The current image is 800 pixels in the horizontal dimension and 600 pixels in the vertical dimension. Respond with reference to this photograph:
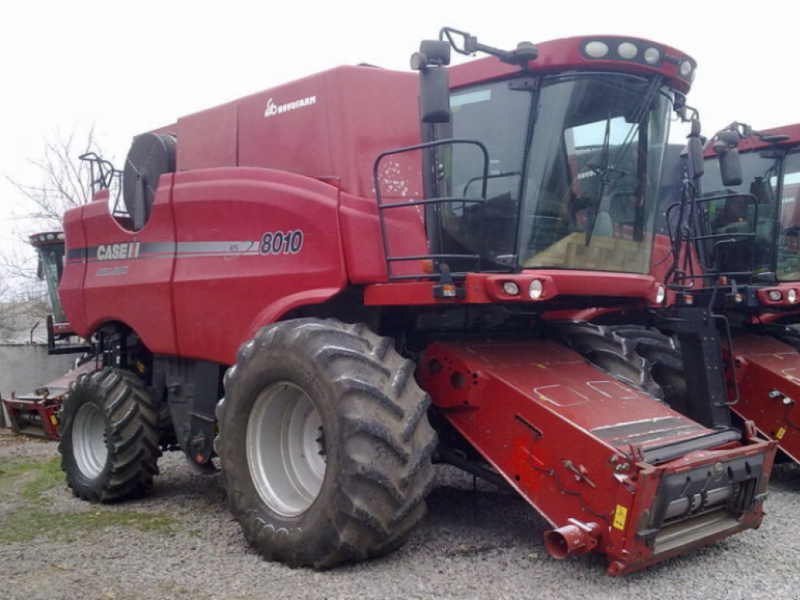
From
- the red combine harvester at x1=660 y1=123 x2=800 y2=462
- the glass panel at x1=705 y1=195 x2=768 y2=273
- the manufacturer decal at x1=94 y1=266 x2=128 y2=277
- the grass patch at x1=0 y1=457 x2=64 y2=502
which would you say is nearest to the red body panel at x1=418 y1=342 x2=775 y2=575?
the red combine harvester at x1=660 y1=123 x2=800 y2=462

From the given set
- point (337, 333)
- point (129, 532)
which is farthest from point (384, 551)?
point (129, 532)

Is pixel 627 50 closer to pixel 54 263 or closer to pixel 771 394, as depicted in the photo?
pixel 771 394

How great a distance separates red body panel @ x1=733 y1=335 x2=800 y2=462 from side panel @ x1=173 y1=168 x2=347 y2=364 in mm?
3888

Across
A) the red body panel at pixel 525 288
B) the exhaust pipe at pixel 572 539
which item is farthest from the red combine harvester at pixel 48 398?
the exhaust pipe at pixel 572 539

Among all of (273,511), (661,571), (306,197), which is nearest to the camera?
(661,571)

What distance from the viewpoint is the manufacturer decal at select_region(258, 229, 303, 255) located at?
522 cm

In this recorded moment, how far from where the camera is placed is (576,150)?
4.92 m

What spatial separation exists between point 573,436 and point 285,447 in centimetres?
184

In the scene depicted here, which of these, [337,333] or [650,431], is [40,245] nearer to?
[337,333]

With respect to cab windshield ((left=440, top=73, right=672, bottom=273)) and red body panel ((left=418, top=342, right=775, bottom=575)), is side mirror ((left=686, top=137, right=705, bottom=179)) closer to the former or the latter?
cab windshield ((left=440, top=73, right=672, bottom=273))

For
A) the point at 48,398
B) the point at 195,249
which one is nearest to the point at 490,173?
the point at 195,249

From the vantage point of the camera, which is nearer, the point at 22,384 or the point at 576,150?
the point at 576,150

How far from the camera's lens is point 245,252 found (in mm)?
5613

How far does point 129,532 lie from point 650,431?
332 cm
